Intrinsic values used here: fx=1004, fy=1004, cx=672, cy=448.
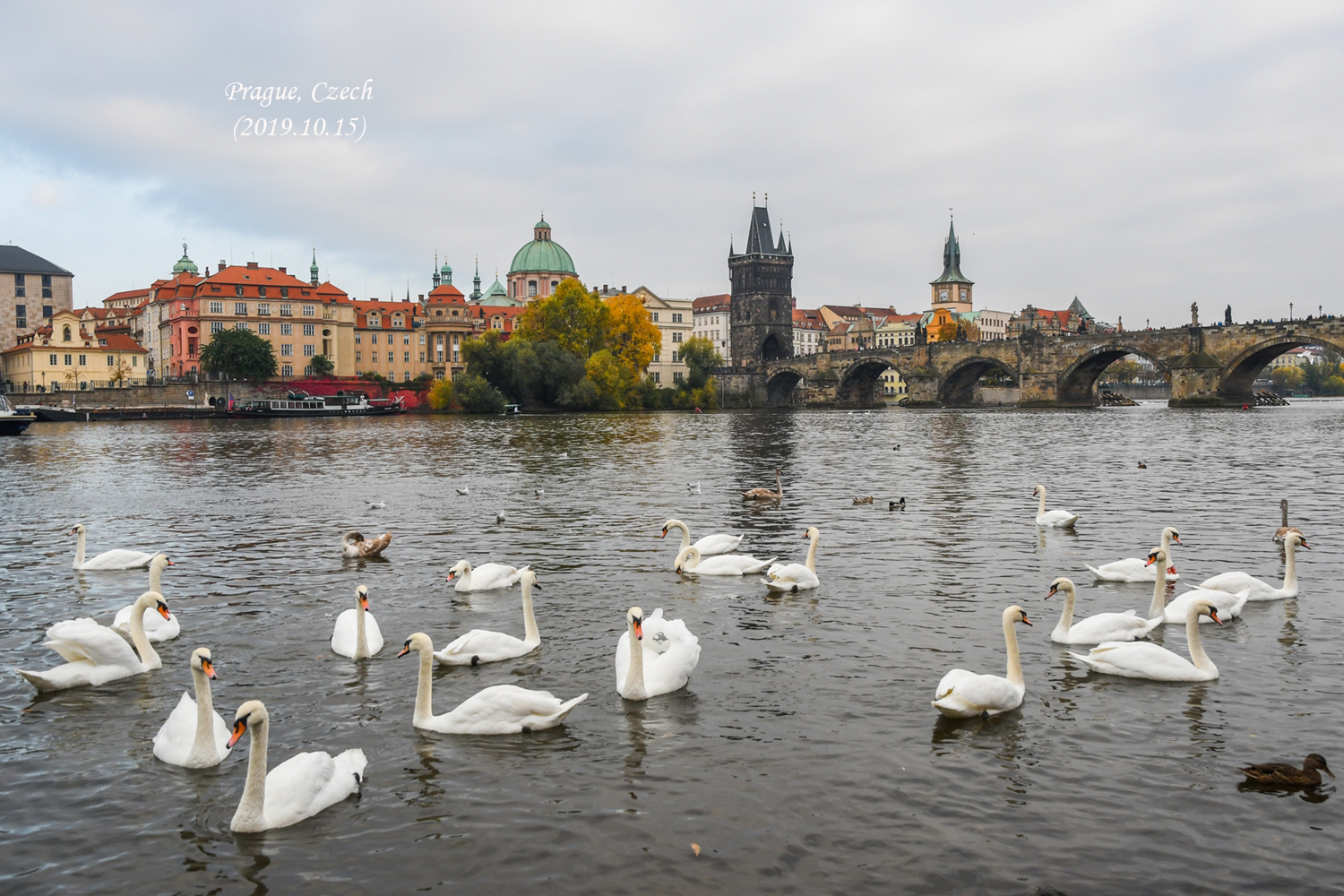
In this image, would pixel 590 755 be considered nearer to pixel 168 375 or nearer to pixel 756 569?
pixel 756 569

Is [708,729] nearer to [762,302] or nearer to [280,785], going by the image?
[280,785]

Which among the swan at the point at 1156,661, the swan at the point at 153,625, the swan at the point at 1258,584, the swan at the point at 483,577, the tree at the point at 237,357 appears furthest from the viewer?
the tree at the point at 237,357

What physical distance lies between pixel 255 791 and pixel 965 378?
124 metres

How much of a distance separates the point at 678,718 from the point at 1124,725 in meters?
3.75

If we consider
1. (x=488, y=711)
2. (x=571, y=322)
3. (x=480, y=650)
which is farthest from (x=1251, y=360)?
(x=488, y=711)

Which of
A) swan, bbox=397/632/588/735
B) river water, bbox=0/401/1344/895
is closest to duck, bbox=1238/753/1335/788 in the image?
river water, bbox=0/401/1344/895

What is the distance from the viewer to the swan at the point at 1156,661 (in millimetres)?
9398

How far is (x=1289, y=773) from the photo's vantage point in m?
7.12

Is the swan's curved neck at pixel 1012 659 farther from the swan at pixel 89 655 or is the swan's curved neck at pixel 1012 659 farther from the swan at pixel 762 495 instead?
the swan at pixel 762 495

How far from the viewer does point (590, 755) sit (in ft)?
26.0

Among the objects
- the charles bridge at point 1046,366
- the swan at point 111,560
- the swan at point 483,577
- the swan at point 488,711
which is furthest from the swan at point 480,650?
the charles bridge at point 1046,366

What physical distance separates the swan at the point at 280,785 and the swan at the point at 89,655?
→ 3.43 meters

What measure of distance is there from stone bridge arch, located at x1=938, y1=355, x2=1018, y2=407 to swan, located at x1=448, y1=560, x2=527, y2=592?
10449 centimetres

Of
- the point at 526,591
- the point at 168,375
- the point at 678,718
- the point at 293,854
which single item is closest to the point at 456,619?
the point at 526,591
